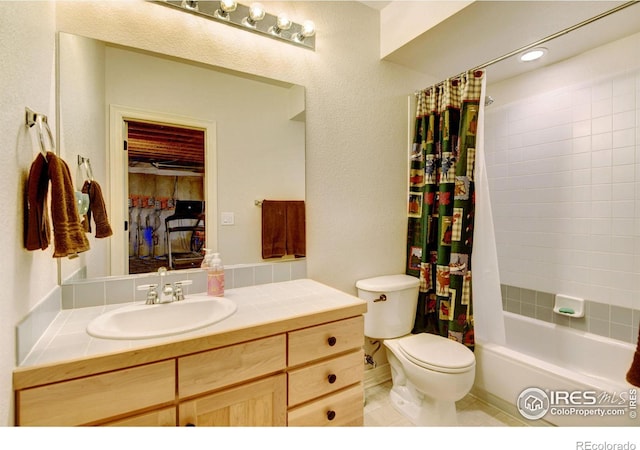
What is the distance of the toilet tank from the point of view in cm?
176

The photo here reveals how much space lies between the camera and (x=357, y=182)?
6.12 ft

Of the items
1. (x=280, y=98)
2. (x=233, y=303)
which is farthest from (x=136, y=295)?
(x=280, y=98)

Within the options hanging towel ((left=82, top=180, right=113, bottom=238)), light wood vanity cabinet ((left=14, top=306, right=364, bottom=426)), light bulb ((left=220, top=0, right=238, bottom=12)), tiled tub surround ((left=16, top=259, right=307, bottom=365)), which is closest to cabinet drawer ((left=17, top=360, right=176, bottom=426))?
light wood vanity cabinet ((left=14, top=306, right=364, bottom=426))

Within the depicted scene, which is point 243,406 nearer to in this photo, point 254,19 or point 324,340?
point 324,340

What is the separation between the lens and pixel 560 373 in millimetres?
1432

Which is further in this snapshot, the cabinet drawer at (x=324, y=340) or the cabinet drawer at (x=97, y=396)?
the cabinet drawer at (x=324, y=340)

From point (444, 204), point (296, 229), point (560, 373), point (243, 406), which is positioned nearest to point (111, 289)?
point (243, 406)

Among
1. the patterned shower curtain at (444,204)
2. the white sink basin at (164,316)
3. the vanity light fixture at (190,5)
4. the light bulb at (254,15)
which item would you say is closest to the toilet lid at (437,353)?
the patterned shower curtain at (444,204)

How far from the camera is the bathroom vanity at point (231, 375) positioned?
0.77m

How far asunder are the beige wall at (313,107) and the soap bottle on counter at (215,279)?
1.77 ft

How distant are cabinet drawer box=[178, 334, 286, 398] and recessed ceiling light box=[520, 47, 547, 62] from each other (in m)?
2.33

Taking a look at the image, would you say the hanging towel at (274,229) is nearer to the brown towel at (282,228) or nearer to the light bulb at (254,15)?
the brown towel at (282,228)

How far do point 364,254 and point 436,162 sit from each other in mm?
784

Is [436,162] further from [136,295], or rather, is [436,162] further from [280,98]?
[136,295]
